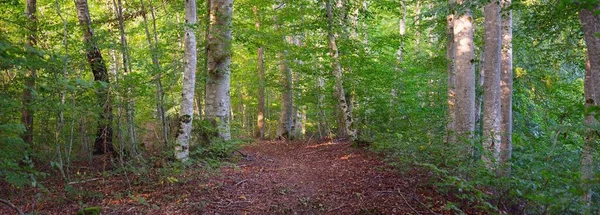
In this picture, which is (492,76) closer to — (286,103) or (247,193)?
(247,193)

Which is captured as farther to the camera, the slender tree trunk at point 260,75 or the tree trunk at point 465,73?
the slender tree trunk at point 260,75

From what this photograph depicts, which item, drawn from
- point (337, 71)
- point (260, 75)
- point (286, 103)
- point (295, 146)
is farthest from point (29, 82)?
point (286, 103)

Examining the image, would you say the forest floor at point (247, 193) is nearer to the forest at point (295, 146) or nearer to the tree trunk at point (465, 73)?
the forest at point (295, 146)

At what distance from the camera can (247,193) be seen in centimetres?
620

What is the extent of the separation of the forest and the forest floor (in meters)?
0.04

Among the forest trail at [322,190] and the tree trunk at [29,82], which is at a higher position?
the tree trunk at [29,82]

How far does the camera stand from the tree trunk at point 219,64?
9039 mm

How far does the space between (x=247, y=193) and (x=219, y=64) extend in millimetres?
4014

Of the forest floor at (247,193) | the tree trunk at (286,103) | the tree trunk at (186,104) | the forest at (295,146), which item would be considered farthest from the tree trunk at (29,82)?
the tree trunk at (286,103)

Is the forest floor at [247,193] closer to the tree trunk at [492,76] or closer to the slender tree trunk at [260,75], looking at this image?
the tree trunk at [492,76]

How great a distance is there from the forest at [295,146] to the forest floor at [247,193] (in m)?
0.04

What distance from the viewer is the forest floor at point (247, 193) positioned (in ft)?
17.3

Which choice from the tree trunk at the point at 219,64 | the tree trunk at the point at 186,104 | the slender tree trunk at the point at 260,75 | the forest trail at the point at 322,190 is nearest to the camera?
the forest trail at the point at 322,190

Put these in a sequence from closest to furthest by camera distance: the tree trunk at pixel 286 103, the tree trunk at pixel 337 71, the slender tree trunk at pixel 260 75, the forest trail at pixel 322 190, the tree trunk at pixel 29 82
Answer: the forest trail at pixel 322 190
the tree trunk at pixel 29 82
the tree trunk at pixel 337 71
the slender tree trunk at pixel 260 75
the tree trunk at pixel 286 103
